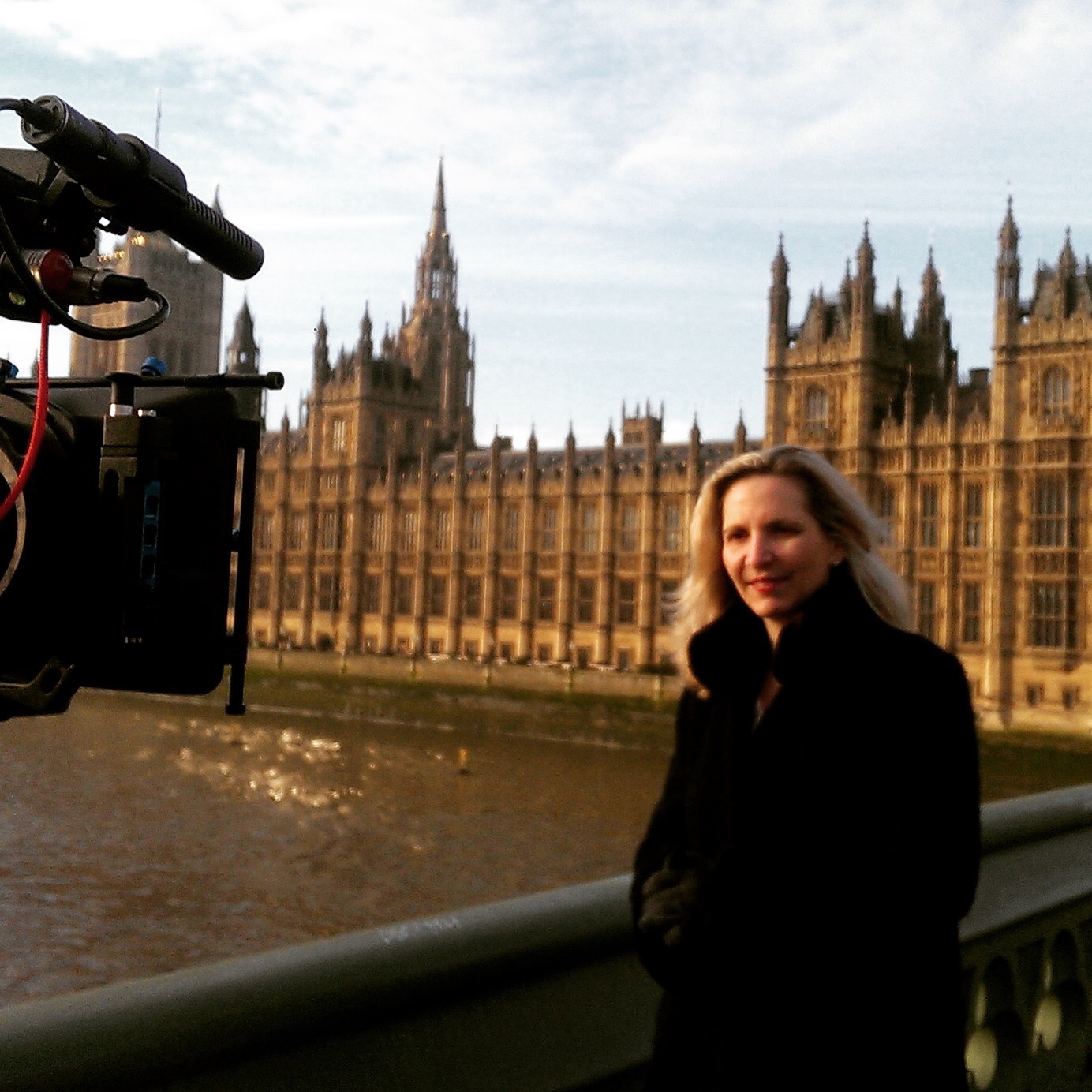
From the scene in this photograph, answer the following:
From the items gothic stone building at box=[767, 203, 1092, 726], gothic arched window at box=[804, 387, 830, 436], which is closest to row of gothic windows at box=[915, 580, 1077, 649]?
gothic stone building at box=[767, 203, 1092, 726]

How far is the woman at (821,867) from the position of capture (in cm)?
112

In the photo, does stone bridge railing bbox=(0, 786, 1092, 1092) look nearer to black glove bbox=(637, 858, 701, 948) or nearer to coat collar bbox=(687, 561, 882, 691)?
black glove bbox=(637, 858, 701, 948)

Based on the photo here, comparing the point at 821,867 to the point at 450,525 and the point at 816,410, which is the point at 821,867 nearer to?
the point at 816,410

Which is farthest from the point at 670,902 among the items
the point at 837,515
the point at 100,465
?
the point at 100,465

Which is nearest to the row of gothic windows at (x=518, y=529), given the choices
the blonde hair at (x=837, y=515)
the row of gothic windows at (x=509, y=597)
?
A: the row of gothic windows at (x=509, y=597)

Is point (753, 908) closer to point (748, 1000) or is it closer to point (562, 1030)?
A: point (748, 1000)

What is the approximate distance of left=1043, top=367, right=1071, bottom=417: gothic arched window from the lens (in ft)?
65.4

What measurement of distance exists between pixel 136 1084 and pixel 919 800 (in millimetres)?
650

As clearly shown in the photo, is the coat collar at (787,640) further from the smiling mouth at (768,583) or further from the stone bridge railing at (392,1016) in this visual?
the stone bridge railing at (392,1016)

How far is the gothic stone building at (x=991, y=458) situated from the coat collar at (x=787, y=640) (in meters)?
17.6

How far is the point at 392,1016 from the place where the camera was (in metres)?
1.11

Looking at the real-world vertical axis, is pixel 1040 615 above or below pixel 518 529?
below

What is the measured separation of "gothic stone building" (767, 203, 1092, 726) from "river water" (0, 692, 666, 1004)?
5.47 metres

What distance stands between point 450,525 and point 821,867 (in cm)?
2692
